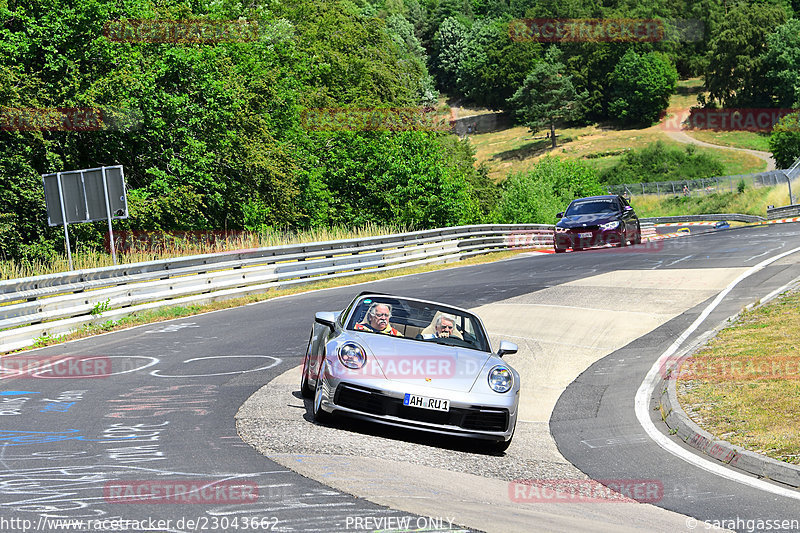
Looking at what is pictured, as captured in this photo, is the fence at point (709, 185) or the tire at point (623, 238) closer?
the tire at point (623, 238)

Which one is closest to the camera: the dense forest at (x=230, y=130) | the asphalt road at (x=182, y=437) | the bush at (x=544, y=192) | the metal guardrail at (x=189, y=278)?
the asphalt road at (x=182, y=437)

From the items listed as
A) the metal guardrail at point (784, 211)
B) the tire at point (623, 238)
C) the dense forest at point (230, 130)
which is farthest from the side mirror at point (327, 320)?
the metal guardrail at point (784, 211)

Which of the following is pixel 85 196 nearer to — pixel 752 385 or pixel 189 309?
pixel 189 309

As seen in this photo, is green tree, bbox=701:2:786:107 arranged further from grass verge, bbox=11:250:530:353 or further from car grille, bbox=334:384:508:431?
car grille, bbox=334:384:508:431

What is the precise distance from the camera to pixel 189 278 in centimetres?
1969

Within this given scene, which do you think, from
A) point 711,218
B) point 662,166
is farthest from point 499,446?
point 662,166

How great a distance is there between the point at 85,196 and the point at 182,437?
12.5 m

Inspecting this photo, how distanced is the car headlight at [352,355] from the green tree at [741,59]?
130 m

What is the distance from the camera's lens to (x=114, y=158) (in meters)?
32.8

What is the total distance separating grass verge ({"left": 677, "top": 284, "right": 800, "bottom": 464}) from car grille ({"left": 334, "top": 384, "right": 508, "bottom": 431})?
7.75 feet

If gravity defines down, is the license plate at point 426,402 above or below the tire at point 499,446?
above

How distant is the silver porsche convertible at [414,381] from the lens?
7.97 m

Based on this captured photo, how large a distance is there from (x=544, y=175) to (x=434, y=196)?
95.6 ft

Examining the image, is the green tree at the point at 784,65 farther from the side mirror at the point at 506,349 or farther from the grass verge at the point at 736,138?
the side mirror at the point at 506,349
